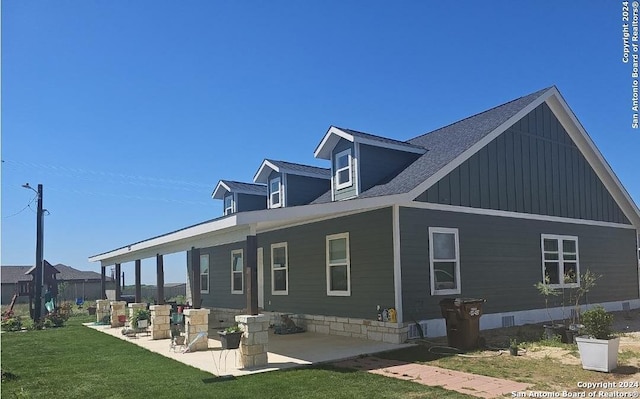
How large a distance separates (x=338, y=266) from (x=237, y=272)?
6399 millimetres

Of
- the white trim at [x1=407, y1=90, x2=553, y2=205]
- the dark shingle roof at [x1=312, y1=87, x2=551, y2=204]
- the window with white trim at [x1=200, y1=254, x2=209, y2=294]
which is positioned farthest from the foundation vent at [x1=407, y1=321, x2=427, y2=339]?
the window with white trim at [x1=200, y1=254, x2=209, y2=294]

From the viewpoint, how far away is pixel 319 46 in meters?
13.8

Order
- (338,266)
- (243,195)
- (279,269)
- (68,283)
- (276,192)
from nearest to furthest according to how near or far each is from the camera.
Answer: (338,266) < (279,269) < (276,192) < (243,195) < (68,283)

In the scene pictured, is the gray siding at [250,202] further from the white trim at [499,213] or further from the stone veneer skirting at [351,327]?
the white trim at [499,213]

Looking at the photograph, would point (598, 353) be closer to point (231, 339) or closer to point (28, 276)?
point (231, 339)

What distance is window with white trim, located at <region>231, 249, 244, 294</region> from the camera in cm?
1766

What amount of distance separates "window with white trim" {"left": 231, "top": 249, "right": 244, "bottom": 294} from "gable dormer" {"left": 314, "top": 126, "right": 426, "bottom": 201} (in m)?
5.24

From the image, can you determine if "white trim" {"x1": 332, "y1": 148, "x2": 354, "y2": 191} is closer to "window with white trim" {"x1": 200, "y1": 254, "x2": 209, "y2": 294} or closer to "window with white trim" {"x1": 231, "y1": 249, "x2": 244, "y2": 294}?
"window with white trim" {"x1": 231, "y1": 249, "x2": 244, "y2": 294}

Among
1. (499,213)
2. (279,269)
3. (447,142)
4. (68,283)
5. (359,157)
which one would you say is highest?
(447,142)

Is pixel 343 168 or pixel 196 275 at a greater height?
pixel 343 168

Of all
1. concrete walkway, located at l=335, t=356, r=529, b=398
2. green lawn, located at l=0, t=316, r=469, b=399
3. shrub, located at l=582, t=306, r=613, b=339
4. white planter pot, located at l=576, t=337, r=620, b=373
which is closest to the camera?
concrete walkway, located at l=335, t=356, r=529, b=398

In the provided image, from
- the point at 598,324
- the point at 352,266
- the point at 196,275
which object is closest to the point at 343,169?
the point at 352,266

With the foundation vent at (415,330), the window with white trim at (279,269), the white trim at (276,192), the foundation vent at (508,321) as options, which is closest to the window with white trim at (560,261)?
the foundation vent at (508,321)

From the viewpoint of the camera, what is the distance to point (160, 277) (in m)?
14.4
